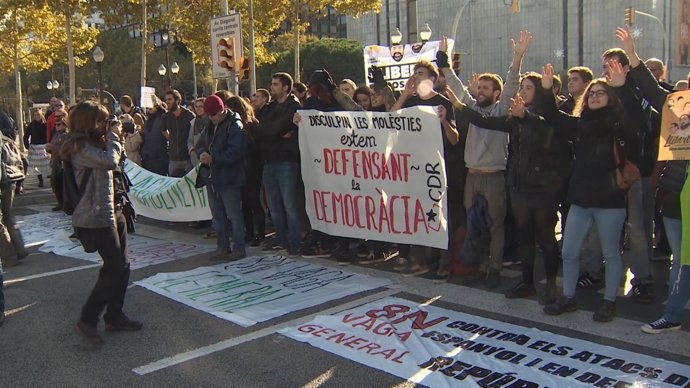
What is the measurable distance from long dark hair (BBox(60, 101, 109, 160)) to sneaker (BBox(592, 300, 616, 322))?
395 centimetres

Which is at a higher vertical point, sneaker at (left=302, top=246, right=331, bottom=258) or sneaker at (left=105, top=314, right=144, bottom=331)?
sneaker at (left=302, top=246, right=331, bottom=258)

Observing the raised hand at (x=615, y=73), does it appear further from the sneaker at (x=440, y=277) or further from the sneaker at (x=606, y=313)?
the sneaker at (x=440, y=277)

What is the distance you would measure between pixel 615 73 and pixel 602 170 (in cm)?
74

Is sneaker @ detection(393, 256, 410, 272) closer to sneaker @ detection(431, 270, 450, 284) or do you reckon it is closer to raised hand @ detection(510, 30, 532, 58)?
sneaker @ detection(431, 270, 450, 284)

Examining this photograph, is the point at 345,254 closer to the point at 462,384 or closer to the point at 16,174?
the point at 462,384

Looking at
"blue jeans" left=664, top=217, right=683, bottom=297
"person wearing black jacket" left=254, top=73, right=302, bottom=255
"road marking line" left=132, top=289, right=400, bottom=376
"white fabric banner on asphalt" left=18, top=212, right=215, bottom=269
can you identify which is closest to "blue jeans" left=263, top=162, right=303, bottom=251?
"person wearing black jacket" left=254, top=73, right=302, bottom=255

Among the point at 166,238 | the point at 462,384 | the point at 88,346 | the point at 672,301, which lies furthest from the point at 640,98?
the point at 166,238

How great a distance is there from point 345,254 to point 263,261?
3.01ft

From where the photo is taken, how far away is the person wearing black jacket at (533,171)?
5.22 m

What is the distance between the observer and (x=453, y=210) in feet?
20.7

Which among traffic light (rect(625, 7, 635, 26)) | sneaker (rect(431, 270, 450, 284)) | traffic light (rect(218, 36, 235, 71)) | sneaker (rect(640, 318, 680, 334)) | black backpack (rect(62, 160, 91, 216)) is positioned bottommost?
sneaker (rect(640, 318, 680, 334))

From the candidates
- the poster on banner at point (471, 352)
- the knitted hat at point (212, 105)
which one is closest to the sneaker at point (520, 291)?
Result: the poster on banner at point (471, 352)

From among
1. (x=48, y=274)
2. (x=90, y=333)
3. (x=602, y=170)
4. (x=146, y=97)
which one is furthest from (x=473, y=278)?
(x=146, y=97)

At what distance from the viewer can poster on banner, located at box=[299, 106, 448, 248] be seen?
238 inches
